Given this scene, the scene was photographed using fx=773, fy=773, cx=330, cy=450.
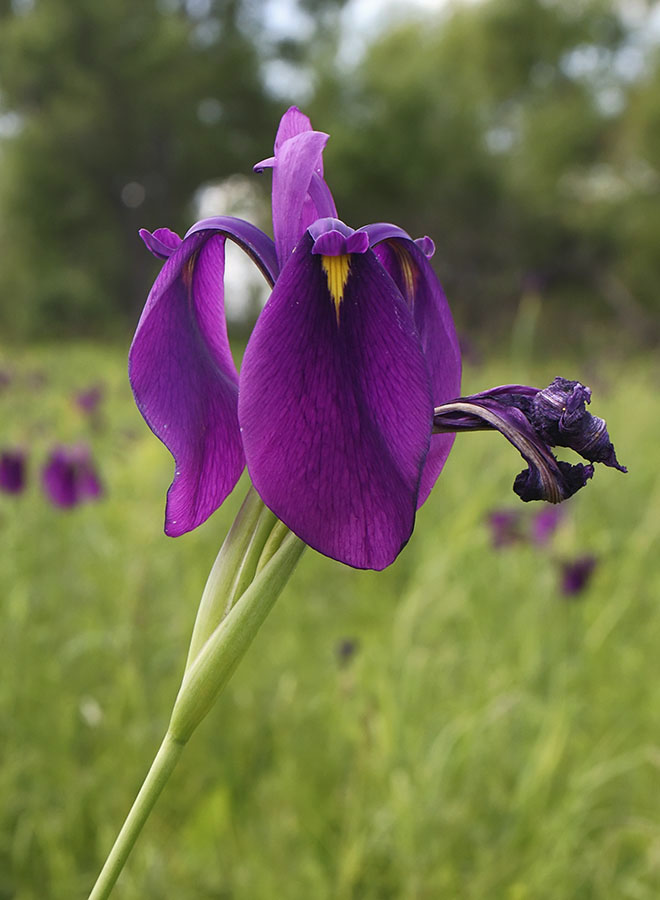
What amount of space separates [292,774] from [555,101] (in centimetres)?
1609

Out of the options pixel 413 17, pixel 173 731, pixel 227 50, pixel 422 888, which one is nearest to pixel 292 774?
pixel 422 888

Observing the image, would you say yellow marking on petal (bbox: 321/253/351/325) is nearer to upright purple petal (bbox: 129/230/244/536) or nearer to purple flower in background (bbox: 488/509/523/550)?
upright purple petal (bbox: 129/230/244/536)

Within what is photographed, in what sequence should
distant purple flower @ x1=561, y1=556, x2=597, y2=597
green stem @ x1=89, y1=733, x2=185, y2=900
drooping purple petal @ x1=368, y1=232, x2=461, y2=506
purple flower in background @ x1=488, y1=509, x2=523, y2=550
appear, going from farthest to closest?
purple flower in background @ x1=488, y1=509, x2=523, y2=550
distant purple flower @ x1=561, y1=556, x2=597, y2=597
drooping purple petal @ x1=368, y1=232, x2=461, y2=506
green stem @ x1=89, y1=733, x2=185, y2=900

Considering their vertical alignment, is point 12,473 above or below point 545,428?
above

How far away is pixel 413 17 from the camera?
53.6 feet

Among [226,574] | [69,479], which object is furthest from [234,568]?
[69,479]

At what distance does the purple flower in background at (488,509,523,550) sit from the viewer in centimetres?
205

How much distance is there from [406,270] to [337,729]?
1.40 meters

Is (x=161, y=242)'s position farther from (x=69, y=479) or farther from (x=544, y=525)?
(x=544, y=525)

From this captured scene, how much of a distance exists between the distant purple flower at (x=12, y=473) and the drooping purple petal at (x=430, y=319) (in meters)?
1.72

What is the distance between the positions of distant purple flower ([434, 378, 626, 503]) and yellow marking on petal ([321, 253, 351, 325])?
0.08m

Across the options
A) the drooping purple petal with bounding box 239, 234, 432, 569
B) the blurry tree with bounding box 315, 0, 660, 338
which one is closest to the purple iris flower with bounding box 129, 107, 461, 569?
the drooping purple petal with bounding box 239, 234, 432, 569

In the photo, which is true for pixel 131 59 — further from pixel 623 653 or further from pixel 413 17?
pixel 623 653

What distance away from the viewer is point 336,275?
34cm
